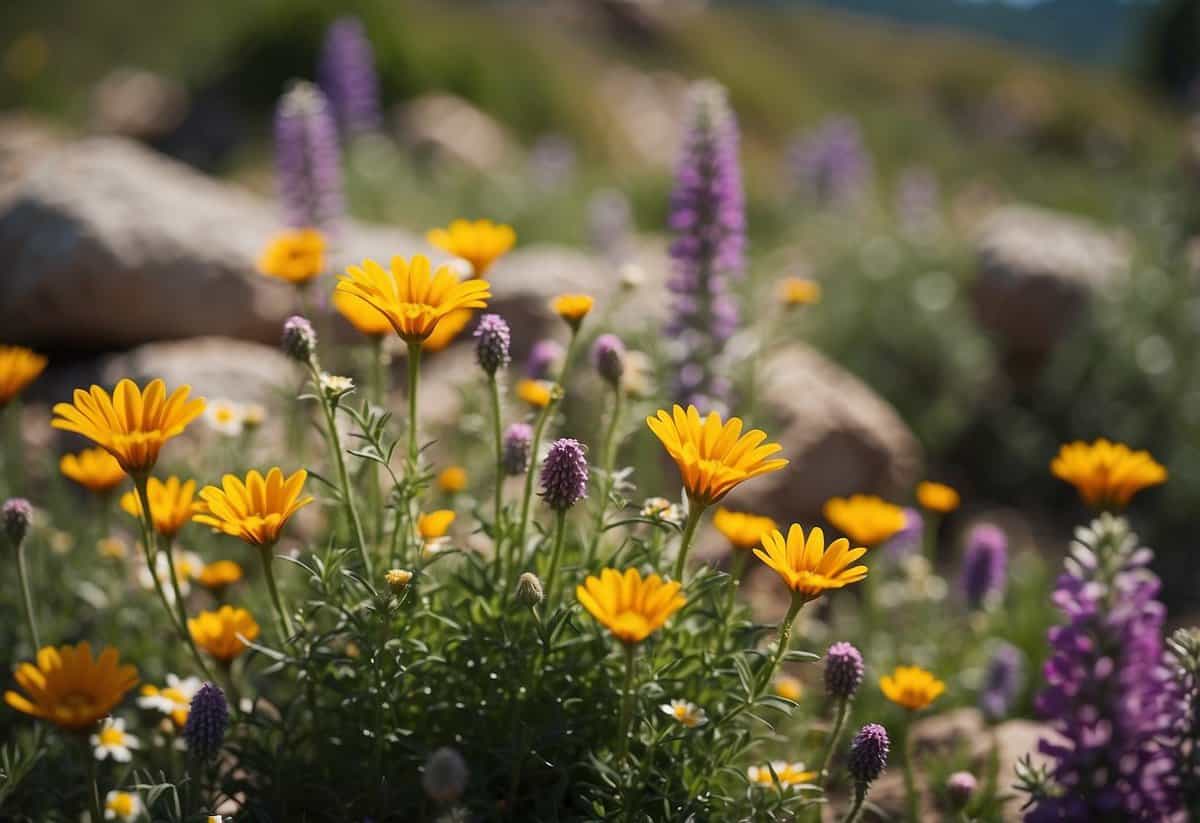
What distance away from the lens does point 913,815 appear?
262cm

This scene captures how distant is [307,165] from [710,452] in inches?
155

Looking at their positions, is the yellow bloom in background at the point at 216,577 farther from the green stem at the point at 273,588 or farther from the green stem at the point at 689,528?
the green stem at the point at 689,528

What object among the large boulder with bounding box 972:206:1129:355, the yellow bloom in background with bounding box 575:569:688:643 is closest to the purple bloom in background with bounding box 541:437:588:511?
the yellow bloom in background with bounding box 575:569:688:643

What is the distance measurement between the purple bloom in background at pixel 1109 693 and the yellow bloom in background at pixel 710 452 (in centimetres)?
111

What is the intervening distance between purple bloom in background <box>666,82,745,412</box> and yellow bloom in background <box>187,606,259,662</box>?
203 centimetres

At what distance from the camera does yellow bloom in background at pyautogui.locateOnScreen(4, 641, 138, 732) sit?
6.03 feet

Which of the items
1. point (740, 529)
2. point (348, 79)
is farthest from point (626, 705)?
point (348, 79)

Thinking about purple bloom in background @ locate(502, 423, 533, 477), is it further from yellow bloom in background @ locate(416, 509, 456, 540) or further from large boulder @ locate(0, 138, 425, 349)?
large boulder @ locate(0, 138, 425, 349)

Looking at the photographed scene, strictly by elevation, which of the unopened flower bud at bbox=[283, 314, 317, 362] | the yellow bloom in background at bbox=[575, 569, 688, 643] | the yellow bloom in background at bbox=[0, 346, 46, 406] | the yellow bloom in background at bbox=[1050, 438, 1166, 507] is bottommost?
the yellow bloom in background at bbox=[0, 346, 46, 406]

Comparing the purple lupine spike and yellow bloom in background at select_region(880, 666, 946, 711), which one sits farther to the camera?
the purple lupine spike

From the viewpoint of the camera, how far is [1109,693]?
251cm

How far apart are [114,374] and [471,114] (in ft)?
37.3

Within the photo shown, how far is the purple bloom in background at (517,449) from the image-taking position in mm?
2453

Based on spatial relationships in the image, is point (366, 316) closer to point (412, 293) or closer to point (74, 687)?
point (412, 293)
